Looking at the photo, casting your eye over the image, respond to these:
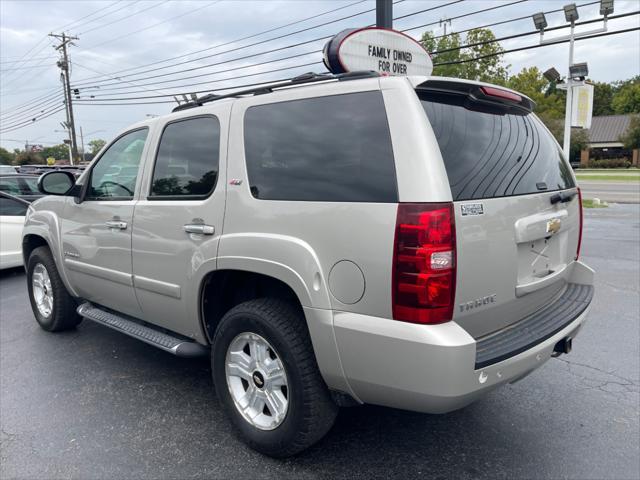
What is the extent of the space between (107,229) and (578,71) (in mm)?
16706

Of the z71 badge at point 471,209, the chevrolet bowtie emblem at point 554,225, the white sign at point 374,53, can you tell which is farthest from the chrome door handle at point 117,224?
the chevrolet bowtie emblem at point 554,225

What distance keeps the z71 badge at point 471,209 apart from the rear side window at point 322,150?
1.04 feet

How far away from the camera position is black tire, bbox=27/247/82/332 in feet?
15.4

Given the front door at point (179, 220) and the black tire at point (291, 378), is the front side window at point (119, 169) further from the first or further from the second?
the black tire at point (291, 378)

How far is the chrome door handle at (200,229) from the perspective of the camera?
2.92 meters

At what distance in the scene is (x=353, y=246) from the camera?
7.39 feet

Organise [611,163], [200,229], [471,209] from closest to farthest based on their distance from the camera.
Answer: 1. [471,209]
2. [200,229]
3. [611,163]

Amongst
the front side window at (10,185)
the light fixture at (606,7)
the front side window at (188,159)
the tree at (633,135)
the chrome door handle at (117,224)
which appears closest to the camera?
the front side window at (188,159)

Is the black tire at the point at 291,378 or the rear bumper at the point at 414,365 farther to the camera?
the black tire at the point at 291,378

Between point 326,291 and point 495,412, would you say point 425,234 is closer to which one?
point 326,291

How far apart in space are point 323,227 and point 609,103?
312 ft

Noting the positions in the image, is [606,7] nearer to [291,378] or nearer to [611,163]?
[291,378]

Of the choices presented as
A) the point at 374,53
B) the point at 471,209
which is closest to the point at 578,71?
the point at 374,53

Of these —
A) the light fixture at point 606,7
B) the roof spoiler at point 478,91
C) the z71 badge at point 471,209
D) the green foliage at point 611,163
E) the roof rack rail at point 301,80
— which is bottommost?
the green foliage at point 611,163
